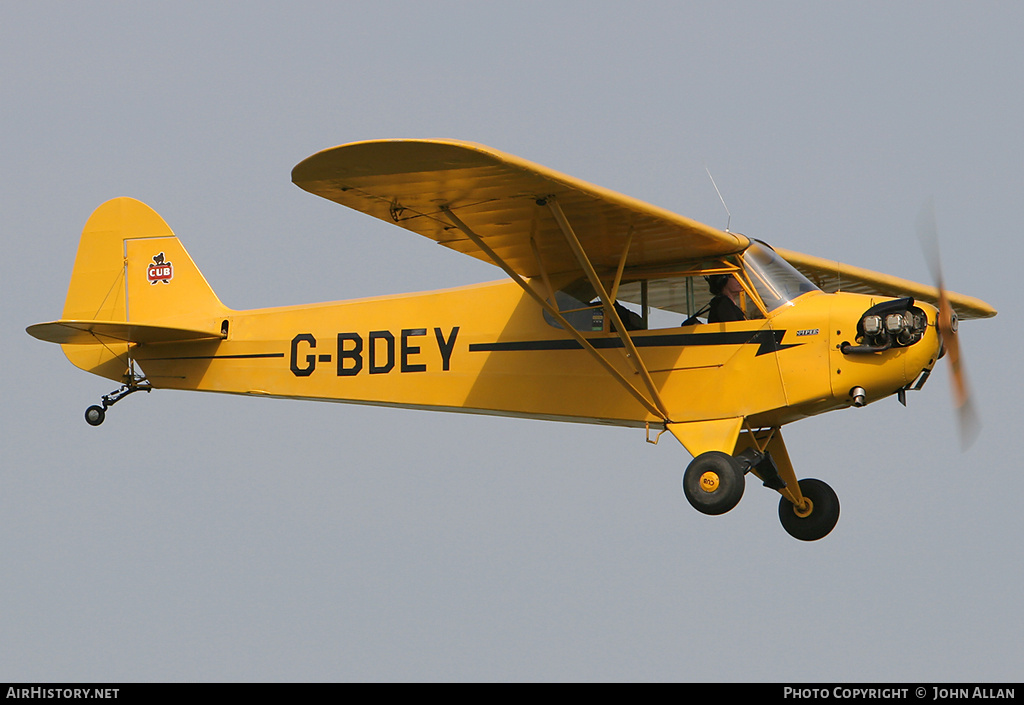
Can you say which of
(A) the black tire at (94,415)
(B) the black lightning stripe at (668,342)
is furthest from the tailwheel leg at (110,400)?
(B) the black lightning stripe at (668,342)

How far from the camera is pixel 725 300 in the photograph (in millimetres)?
10719

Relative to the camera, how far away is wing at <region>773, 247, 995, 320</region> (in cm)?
1291

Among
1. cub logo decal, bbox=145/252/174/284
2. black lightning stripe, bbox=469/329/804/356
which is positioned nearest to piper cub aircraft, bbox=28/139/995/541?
black lightning stripe, bbox=469/329/804/356

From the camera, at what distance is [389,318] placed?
473 inches

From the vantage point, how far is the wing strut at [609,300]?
9844 millimetres

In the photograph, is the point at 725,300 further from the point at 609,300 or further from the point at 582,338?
the point at 582,338

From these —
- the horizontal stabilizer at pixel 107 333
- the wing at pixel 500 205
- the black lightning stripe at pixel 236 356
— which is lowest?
the black lightning stripe at pixel 236 356

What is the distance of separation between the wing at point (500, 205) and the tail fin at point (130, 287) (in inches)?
142

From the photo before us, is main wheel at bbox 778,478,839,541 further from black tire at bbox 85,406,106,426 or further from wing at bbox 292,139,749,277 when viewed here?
black tire at bbox 85,406,106,426

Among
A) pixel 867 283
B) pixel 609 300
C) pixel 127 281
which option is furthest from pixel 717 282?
pixel 127 281


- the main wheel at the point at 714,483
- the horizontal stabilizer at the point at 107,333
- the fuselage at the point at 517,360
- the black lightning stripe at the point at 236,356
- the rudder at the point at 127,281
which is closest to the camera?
the main wheel at the point at 714,483

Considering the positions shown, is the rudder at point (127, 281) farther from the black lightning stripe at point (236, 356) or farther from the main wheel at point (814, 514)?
the main wheel at point (814, 514)
